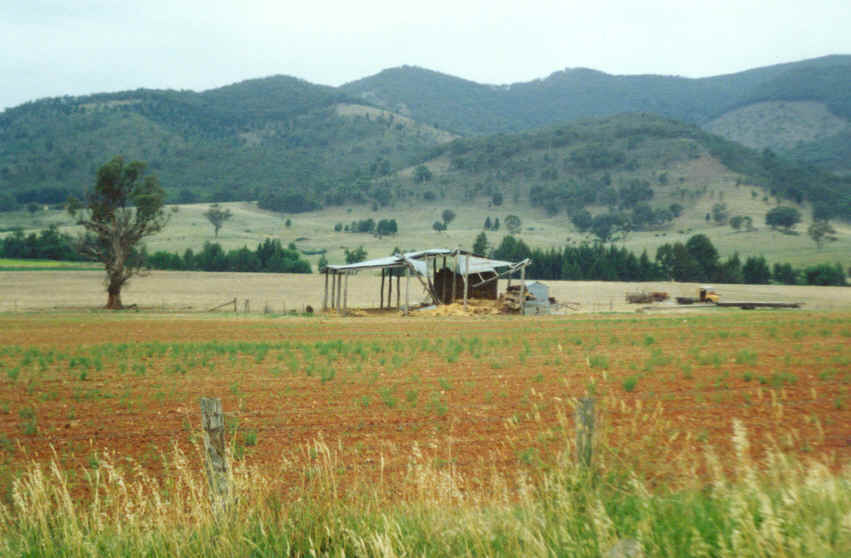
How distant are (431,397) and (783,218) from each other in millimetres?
133979

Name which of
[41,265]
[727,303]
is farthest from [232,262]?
[727,303]

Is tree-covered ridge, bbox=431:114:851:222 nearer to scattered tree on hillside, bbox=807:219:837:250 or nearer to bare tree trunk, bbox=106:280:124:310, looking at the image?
scattered tree on hillside, bbox=807:219:837:250

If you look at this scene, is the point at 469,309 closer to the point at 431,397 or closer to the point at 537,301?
the point at 537,301

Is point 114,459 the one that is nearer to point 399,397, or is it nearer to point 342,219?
point 399,397

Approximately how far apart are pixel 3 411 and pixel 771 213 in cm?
14040

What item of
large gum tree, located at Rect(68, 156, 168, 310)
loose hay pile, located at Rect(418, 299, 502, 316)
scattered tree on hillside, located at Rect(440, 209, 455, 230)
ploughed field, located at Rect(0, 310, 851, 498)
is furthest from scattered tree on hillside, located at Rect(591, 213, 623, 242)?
ploughed field, located at Rect(0, 310, 851, 498)

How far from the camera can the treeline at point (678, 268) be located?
261 feet

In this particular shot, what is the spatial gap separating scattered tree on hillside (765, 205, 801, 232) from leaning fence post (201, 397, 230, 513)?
460ft

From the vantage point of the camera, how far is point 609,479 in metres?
6.21

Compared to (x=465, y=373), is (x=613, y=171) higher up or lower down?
higher up

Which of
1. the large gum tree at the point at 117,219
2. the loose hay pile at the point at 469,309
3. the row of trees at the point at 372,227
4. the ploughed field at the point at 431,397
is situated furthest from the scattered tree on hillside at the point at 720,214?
the ploughed field at the point at 431,397

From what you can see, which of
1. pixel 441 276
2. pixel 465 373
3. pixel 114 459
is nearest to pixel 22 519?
pixel 114 459

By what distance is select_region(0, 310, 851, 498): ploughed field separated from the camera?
8469 millimetres

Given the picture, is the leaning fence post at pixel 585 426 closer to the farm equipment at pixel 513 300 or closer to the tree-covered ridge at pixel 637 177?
the farm equipment at pixel 513 300
